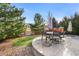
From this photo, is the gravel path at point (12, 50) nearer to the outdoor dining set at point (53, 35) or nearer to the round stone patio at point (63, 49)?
the round stone patio at point (63, 49)

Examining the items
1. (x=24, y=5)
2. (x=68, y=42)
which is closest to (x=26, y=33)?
(x=24, y=5)

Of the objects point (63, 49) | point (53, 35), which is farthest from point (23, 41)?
point (63, 49)

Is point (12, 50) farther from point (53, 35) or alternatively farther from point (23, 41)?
point (53, 35)

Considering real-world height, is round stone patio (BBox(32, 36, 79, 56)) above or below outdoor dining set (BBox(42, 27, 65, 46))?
below

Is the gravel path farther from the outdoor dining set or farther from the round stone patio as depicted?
the outdoor dining set

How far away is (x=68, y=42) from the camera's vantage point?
268 cm

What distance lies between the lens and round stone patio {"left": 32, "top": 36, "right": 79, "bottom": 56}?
2.65 meters

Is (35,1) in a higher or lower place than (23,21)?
higher

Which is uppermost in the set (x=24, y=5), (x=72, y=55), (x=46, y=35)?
(x=24, y=5)

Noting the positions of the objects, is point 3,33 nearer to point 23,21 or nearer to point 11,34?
point 11,34

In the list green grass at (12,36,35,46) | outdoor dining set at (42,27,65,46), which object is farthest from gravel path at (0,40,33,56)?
outdoor dining set at (42,27,65,46)

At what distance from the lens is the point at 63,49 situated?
2668 millimetres

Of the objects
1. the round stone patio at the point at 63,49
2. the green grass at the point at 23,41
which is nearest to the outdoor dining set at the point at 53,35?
the round stone patio at the point at 63,49

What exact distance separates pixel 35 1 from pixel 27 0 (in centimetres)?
9
